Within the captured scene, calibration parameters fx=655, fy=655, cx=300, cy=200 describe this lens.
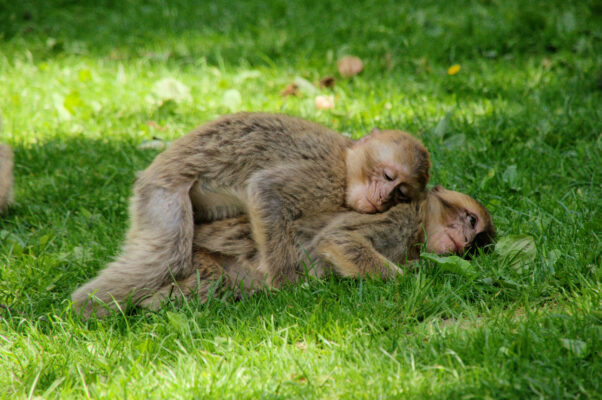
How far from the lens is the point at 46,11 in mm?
11359

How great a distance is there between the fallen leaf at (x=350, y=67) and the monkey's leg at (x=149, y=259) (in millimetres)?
3708

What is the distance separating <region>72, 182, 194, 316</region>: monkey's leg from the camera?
3.90 metres

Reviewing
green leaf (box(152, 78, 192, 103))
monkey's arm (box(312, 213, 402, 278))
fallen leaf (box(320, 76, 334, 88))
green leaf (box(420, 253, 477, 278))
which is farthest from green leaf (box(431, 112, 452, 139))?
green leaf (box(152, 78, 192, 103))

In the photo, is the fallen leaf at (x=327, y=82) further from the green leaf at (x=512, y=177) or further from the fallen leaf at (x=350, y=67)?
the green leaf at (x=512, y=177)

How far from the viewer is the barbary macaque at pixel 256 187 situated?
3.99 meters

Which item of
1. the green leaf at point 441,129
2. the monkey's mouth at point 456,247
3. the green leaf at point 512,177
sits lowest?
the monkey's mouth at point 456,247

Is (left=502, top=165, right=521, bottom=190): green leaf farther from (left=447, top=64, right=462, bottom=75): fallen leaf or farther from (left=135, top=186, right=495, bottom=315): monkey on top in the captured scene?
(left=447, top=64, right=462, bottom=75): fallen leaf

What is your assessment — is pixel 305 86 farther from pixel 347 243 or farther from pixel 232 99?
pixel 347 243

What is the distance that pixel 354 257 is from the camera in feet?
13.0

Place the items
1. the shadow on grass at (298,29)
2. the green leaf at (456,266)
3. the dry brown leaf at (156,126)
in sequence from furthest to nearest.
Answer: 1. the shadow on grass at (298,29)
2. the dry brown leaf at (156,126)
3. the green leaf at (456,266)

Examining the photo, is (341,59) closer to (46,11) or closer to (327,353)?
(327,353)

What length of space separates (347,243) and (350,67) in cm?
381

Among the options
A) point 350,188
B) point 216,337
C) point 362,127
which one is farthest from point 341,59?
point 216,337

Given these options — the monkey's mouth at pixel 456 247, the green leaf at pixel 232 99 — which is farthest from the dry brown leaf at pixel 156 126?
the monkey's mouth at pixel 456 247
